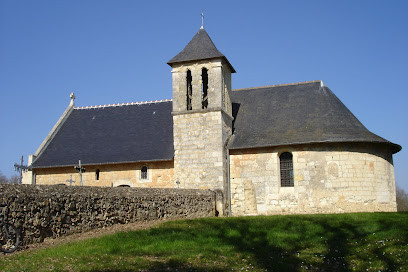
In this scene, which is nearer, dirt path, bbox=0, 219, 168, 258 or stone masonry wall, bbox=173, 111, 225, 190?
dirt path, bbox=0, 219, 168, 258

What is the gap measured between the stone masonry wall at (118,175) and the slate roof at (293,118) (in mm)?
3862

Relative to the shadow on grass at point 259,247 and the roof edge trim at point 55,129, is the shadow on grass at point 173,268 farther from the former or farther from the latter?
the roof edge trim at point 55,129

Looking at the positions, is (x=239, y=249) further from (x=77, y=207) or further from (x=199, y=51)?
(x=199, y=51)

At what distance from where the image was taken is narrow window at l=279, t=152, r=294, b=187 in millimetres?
21344

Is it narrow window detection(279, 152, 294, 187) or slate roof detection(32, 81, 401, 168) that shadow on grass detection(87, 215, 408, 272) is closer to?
narrow window detection(279, 152, 294, 187)

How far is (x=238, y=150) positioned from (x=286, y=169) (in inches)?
100

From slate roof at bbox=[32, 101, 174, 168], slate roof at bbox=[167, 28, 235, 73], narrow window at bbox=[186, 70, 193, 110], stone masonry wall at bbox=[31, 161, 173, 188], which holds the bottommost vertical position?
stone masonry wall at bbox=[31, 161, 173, 188]

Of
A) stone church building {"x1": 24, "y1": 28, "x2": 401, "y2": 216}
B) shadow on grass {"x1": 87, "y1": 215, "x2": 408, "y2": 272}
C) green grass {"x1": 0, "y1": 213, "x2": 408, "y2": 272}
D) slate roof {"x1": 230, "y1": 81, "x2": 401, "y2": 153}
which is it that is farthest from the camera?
slate roof {"x1": 230, "y1": 81, "x2": 401, "y2": 153}

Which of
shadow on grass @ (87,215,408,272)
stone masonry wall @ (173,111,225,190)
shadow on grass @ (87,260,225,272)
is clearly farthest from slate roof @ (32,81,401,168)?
shadow on grass @ (87,260,225,272)

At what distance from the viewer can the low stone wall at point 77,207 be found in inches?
413

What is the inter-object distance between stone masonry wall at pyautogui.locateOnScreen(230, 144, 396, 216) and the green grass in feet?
20.7

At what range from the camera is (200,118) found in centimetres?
2245

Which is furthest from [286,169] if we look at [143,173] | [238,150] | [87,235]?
[87,235]

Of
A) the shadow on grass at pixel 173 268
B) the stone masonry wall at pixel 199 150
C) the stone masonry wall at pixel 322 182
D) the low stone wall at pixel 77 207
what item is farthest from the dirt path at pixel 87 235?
the stone masonry wall at pixel 322 182
